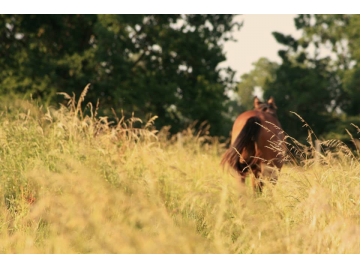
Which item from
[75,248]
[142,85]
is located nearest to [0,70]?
[142,85]

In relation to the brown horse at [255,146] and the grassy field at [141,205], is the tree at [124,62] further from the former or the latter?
the grassy field at [141,205]

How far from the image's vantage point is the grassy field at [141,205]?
397cm

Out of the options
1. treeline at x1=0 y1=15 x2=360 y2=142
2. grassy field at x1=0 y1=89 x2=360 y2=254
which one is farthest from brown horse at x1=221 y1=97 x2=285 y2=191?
treeline at x1=0 y1=15 x2=360 y2=142

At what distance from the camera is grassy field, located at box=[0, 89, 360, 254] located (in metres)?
3.97

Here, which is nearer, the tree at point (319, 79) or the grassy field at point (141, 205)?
the grassy field at point (141, 205)

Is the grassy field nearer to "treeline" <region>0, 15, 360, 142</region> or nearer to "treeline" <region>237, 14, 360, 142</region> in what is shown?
"treeline" <region>0, 15, 360, 142</region>

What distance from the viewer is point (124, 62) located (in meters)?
19.7

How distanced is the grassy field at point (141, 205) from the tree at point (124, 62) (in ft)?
41.6

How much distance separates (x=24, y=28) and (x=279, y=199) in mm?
16745

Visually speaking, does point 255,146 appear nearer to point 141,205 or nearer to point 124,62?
point 141,205

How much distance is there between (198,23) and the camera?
2217 cm

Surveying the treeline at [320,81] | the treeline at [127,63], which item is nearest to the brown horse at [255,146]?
the treeline at [127,63]

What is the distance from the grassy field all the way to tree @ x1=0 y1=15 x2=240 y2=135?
1267 centimetres
